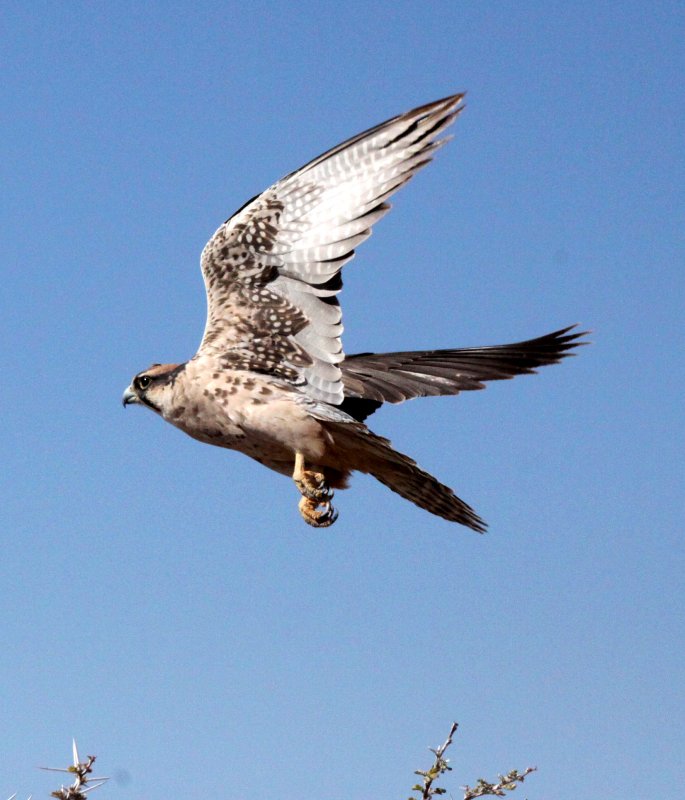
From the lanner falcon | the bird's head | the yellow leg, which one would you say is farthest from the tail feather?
the bird's head

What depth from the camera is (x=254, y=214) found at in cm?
725

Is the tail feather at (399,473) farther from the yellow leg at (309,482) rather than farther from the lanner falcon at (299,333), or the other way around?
the yellow leg at (309,482)

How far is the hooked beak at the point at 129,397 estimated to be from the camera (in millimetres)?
7707

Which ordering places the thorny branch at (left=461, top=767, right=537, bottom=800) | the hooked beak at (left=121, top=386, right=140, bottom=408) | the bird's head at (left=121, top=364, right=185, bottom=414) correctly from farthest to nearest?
1. the hooked beak at (left=121, top=386, right=140, bottom=408)
2. the bird's head at (left=121, top=364, right=185, bottom=414)
3. the thorny branch at (left=461, top=767, right=537, bottom=800)

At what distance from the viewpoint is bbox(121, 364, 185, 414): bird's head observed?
24.1 feet

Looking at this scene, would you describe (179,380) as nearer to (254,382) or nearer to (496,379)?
(254,382)

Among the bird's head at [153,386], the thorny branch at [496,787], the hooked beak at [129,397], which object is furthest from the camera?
the hooked beak at [129,397]

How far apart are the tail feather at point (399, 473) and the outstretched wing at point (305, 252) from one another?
0.29 meters

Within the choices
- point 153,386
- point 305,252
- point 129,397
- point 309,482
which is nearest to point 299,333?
point 305,252

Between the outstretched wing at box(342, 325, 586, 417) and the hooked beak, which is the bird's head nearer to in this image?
the hooked beak

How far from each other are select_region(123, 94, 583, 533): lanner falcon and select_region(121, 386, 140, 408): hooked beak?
3 centimetres

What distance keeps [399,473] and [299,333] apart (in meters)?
1.11

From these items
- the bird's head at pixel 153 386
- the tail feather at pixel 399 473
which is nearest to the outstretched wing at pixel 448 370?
the tail feather at pixel 399 473

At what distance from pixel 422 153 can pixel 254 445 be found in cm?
206
